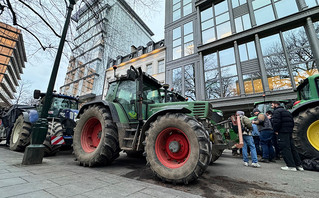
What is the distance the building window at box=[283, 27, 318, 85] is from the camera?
9914 millimetres

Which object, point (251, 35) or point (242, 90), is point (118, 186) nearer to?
point (242, 90)

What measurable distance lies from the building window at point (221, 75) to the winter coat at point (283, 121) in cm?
846

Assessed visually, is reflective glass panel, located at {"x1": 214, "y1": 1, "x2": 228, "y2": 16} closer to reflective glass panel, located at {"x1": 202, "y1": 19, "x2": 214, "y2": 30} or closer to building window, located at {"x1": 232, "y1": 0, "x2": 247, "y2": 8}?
building window, located at {"x1": 232, "y1": 0, "x2": 247, "y2": 8}

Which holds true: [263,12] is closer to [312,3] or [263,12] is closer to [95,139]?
[312,3]

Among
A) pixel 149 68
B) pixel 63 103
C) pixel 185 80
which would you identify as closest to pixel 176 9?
pixel 149 68

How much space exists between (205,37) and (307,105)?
11.9 m

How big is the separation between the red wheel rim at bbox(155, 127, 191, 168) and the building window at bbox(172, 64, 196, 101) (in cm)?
1108

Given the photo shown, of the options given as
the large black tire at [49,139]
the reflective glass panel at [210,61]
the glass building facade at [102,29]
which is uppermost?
the reflective glass panel at [210,61]

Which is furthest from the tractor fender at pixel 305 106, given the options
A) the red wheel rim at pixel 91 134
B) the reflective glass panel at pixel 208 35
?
the reflective glass panel at pixel 208 35

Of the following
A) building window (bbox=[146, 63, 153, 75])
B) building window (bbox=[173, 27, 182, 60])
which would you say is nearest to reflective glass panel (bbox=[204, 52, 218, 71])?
building window (bbox=[173, 27, 182, 60])

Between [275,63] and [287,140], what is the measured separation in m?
9.99

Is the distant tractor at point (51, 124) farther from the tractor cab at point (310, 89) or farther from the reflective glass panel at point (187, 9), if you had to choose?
the reflective glass panel at point (187, 9)

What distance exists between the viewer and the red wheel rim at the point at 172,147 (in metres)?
2.71

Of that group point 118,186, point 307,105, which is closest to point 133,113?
point 118,186
